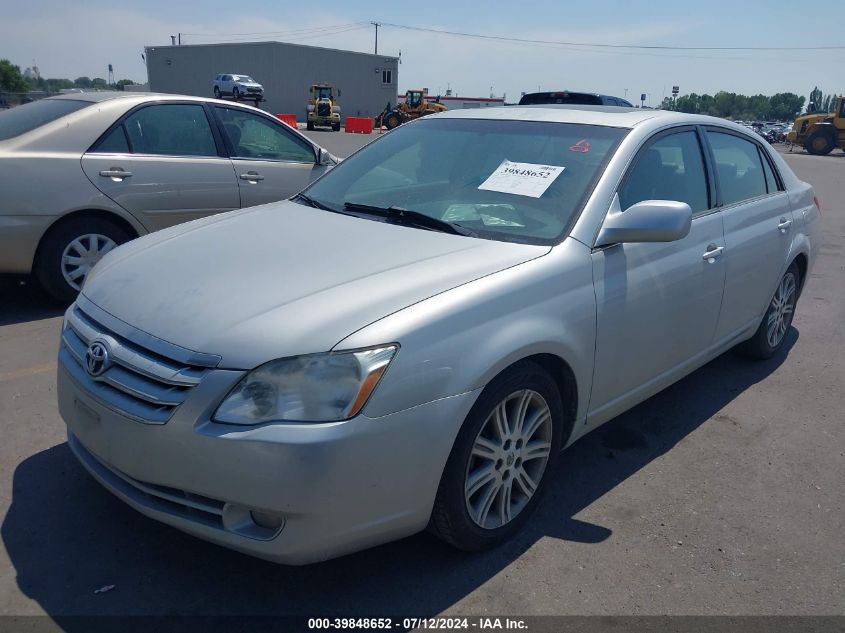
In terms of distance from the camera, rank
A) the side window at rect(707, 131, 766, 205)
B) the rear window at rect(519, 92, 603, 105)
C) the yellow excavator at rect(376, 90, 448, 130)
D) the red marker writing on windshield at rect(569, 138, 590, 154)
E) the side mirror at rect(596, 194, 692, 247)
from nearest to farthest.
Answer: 1. the side mirror at rect(596, 194, 692, 247)
2. the red marker writing on windshield at rect(569, 138, 590, 154)
3. the side window at rect(707, 131, 766, 205)
4. the rear window at rect(519, 92, 603, 105)
5. the yellow excavator at rect(376, 90, 448, 130)

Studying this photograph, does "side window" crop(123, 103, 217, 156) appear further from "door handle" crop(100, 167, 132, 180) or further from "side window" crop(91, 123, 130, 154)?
"door handle" crop(100, 167, 132, 180)

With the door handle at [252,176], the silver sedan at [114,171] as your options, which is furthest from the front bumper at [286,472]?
the door handle at [252,176]

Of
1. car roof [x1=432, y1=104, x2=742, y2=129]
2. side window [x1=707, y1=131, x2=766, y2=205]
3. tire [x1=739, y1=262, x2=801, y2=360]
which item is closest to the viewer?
car roof [x1=432, y1=104, x2=742, y2=129]

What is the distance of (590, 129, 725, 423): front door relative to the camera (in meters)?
3.07

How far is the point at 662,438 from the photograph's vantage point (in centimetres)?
386

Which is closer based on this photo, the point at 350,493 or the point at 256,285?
the point at 350,493

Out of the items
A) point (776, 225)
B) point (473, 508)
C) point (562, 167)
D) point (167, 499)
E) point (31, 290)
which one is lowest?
point (31, 290)

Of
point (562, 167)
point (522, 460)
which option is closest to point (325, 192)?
point (562, 167)

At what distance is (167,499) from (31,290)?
14.6 feet

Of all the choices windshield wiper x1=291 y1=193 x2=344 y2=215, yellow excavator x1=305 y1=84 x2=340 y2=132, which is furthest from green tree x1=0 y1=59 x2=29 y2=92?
windshield wiper x1=291 y1=193 x2=344 y2=215

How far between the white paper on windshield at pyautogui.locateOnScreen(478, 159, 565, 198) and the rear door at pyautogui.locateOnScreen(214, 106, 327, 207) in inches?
126

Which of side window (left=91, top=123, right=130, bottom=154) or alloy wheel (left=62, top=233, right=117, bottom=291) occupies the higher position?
side window (left=91, top=123, right=130, bottom=154)

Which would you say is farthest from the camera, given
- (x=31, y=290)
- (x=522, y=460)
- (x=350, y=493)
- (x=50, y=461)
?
(x=31, y=290)

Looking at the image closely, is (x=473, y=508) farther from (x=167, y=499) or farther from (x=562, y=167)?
(x=562, y=167)
